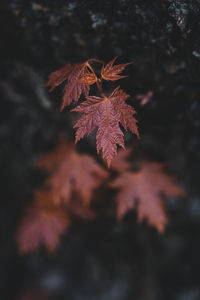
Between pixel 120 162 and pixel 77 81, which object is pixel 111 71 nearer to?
pixel 77 81

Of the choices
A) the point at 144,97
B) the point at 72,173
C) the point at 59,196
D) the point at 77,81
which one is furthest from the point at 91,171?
the point at 77,81

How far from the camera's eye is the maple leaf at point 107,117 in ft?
3.33

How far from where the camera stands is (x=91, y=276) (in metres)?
2.68

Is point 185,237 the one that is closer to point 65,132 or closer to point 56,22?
point 65,132

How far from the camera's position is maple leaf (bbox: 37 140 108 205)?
5.32 ft

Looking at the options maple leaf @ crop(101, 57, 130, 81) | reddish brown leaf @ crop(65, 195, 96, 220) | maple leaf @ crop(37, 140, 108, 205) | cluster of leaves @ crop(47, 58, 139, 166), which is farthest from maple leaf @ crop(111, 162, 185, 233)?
maple leaf @ crop(101, 57, 130, 81)

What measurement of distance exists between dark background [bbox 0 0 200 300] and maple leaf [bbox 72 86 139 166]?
0.29 meters

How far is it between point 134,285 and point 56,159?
183cm

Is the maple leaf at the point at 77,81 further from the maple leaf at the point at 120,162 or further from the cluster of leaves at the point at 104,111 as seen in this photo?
the maple leaf at the point at 120,162

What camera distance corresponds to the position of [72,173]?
1.67m

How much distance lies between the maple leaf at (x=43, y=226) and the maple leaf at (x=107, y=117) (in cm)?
114

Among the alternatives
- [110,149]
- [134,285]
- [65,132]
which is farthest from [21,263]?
[110,149]

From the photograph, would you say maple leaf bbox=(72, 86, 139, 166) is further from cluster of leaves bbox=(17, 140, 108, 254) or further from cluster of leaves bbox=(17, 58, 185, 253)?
cluster of leaves bbox=(17, 140, 108, 254)

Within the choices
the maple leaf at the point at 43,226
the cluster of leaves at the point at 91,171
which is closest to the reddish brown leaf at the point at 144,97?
the cluster of leaves at the point at 91,171
